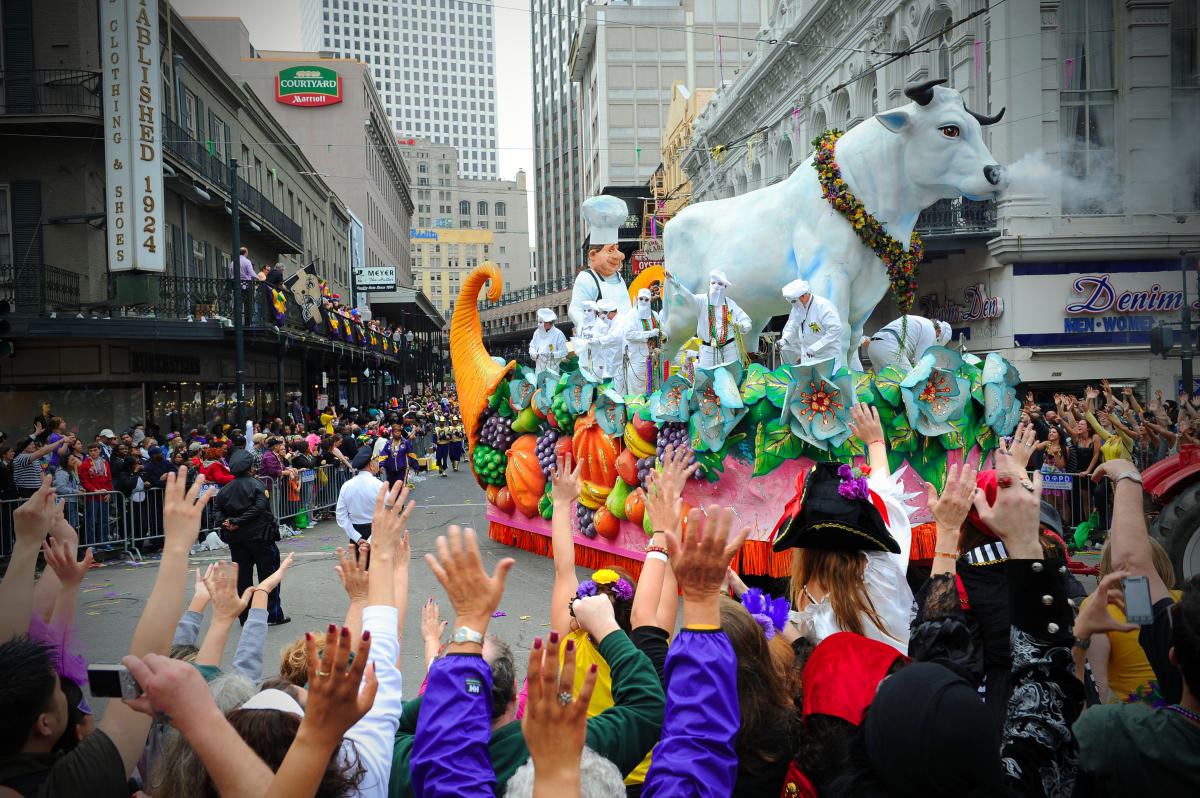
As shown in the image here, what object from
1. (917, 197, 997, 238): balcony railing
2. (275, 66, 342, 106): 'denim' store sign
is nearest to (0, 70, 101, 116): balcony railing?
(917, 197, 997, 238): balcony railing

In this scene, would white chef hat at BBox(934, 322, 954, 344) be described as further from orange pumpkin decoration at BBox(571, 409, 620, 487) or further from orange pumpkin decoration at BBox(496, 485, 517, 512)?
orange pumpkin decoration at BBox(496, 485, 517, 512)

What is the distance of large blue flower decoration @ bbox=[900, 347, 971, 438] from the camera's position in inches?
284

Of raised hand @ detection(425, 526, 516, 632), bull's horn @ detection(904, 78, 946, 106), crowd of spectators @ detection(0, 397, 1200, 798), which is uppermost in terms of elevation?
bull's horn @ detection(904, 78, 946, 106)

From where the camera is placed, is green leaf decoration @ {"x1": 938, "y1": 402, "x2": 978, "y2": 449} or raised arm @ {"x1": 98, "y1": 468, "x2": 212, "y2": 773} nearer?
raised arm @ {"x1": 98, "y1": 468, "x2": 212, "y2": 773}

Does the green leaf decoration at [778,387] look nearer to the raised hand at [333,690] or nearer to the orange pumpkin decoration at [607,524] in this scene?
the orange pumpkin decoration at [607,524]

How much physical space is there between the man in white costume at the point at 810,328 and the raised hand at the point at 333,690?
5885 mm

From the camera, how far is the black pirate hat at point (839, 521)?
277cm

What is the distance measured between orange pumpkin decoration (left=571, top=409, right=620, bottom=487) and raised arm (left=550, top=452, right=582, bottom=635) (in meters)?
6.03

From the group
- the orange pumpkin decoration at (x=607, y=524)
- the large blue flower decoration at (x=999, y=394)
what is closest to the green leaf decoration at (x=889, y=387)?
the large blue flower decoration at (x=999, y=394)

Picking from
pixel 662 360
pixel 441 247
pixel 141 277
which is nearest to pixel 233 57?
pixel 141 277

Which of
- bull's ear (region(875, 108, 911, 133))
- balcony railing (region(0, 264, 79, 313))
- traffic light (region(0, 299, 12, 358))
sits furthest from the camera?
bull's ear (region(875, 108, 911, 133))

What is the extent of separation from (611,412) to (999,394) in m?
3.88

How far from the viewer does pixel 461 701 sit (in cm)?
200

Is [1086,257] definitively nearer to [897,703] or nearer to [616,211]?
[897,703]
